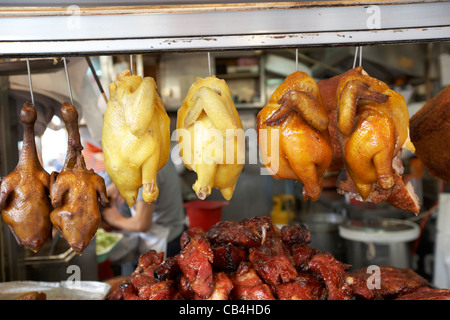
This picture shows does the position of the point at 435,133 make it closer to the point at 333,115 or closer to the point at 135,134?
the point at 333,115

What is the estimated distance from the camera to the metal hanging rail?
55.7 inches

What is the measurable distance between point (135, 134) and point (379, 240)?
12.6 feet

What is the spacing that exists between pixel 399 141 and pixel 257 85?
5.02m

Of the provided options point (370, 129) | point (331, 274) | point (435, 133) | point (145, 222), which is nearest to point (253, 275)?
point (331, 274)

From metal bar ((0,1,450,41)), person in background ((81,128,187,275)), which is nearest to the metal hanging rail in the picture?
metal bar ((0,1,450,41))

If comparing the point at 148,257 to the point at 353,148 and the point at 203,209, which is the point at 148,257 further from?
the point at 203,209

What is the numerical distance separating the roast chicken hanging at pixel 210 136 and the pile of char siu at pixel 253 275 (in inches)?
15.0

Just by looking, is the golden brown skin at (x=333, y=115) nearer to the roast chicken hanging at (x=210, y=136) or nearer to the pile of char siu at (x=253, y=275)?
the pile of char siu at (x=253, y=275)

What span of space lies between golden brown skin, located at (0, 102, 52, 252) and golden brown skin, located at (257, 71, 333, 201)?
1019 millimetres

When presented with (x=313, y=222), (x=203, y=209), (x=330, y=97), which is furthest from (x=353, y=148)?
(x=313, y=222)

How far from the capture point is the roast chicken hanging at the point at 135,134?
4.79ft

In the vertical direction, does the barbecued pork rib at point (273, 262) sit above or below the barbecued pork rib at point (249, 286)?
above

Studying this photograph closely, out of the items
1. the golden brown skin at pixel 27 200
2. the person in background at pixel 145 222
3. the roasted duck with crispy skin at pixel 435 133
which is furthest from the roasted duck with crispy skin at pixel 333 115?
the person in background at pixel 145 222
